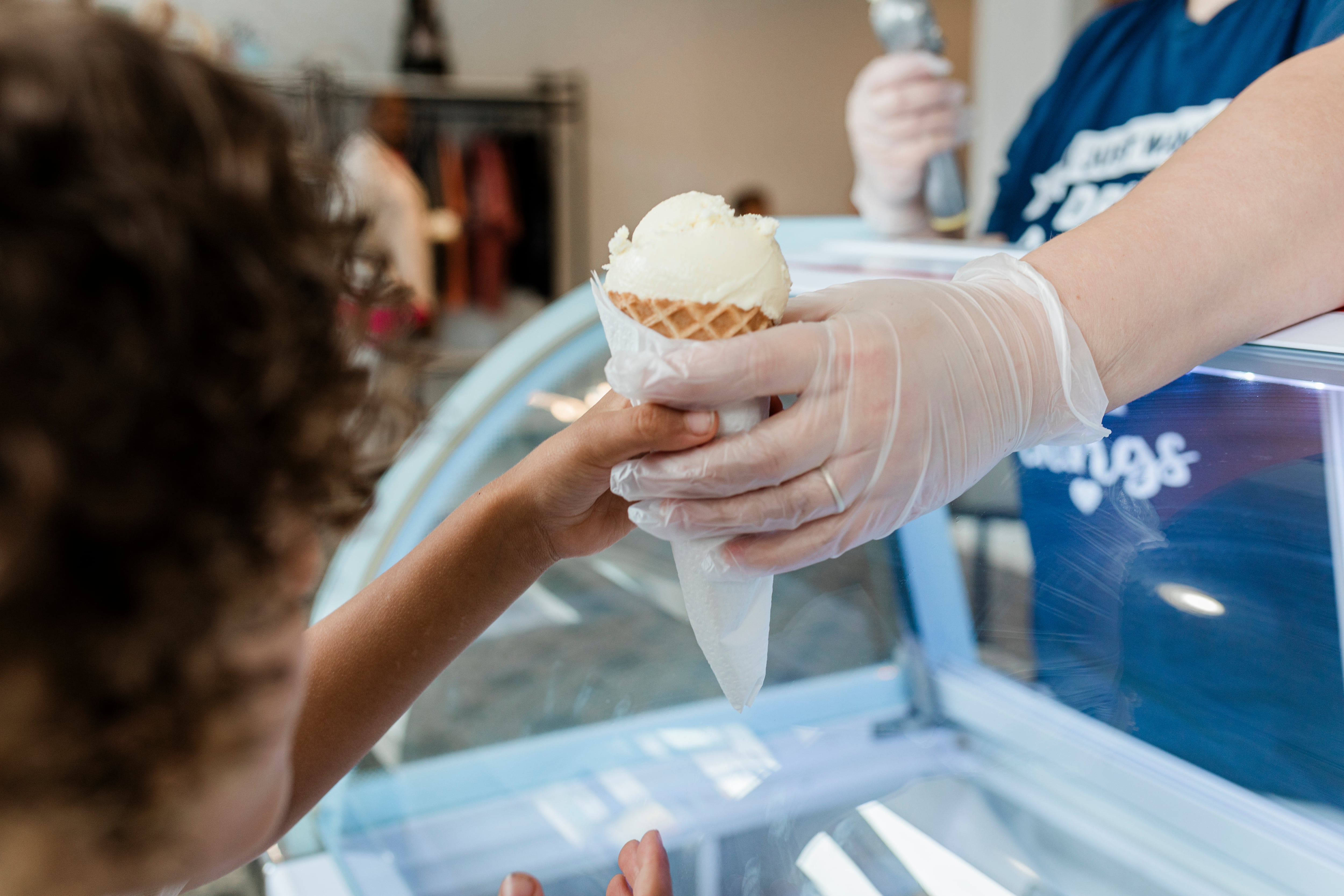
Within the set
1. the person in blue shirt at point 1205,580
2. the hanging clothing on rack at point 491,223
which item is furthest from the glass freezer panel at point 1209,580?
the hanging clothing on rack at point 491,223

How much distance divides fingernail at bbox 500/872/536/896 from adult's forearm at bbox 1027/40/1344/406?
2.28ft

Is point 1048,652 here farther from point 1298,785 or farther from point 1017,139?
point 1017,139

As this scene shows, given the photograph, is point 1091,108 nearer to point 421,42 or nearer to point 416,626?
point 416,626

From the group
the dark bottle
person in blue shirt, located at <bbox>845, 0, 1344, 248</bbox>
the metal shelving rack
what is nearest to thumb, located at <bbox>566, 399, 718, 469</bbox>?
person in blue shirt, located at <bbox>845, 0, 1344, 248</bbox>

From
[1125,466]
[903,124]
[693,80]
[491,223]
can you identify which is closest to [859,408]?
[1125,466]

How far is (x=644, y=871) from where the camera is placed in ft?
2.85

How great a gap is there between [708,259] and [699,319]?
4 centimetres

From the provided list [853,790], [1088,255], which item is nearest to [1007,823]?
[853,790]

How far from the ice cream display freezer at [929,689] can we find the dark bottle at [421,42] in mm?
4209

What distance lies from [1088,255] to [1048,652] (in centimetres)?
40

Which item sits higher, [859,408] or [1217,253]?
[1217,253]

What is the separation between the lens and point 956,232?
1478 mm

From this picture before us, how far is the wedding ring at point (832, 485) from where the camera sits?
67 centimetres

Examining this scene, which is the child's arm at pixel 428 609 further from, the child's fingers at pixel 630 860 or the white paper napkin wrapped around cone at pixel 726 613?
the child's fingers at pixel 630 860
